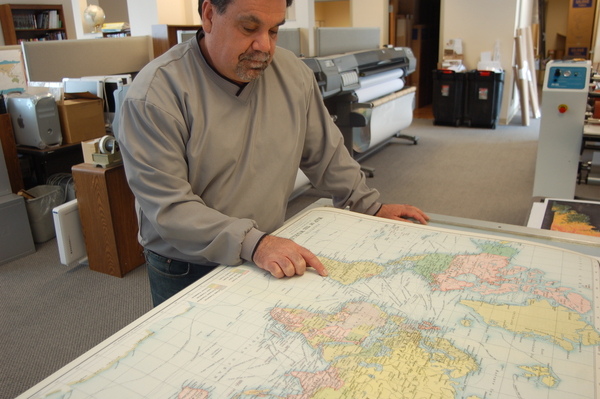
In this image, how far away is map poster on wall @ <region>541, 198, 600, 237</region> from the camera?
1.81m

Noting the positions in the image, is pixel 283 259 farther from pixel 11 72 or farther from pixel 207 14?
pixel 11 72

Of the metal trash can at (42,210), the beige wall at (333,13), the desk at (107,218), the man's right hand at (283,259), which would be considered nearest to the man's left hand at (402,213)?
the man's right hand at (283,259)

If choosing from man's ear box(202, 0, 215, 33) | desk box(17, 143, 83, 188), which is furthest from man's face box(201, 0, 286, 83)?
desk box(17, 143, 83, 188)

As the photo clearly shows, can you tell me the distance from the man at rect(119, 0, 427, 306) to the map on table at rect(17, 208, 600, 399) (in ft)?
0.35

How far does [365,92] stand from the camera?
4234 millimetres

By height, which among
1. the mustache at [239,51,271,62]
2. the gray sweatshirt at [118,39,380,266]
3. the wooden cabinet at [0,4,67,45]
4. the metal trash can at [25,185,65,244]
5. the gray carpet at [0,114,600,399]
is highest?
the wooden cabinet at [0,4,67,45]

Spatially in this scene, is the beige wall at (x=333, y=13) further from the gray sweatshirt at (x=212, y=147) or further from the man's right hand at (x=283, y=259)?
the man's right hand at (x=283, y=259)

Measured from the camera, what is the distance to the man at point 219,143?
1.06 meters

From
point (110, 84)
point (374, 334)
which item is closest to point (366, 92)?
point (110, 84)

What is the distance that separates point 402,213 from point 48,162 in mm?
3202

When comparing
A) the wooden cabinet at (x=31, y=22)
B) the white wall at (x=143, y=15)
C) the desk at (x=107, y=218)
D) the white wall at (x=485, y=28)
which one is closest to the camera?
the desk at (x=107, y=218)

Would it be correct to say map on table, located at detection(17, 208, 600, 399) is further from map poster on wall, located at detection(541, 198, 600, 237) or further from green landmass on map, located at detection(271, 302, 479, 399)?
map poster on wall, located at detection(541, 198, 600, 237)

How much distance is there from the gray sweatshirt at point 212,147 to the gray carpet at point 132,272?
48.0 inches

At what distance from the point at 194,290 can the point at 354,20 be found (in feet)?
21.3
